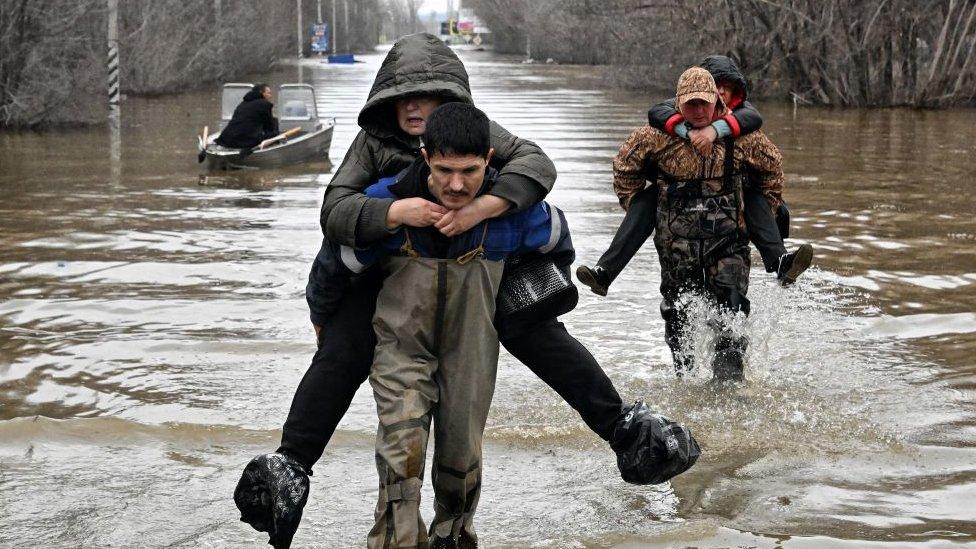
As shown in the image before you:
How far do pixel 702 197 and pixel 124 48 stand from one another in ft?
124

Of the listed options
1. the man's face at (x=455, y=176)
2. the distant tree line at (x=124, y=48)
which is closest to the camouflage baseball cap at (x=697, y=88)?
the man's face at (x=455, y=176)

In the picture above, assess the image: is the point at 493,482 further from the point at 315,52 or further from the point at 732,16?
the point at 315,52

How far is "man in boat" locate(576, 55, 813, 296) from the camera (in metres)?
6.98

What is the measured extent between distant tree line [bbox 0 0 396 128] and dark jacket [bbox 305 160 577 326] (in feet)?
80.4

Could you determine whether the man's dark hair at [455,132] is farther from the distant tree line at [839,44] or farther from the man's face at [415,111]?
the distant tree line at [839,44]

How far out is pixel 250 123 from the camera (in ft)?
67.9

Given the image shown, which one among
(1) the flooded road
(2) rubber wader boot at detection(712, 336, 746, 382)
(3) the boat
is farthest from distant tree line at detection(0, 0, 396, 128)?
(2) rubber wader boot at detection(712, 336, 746, 382)

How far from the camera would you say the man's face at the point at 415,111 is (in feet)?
15.3

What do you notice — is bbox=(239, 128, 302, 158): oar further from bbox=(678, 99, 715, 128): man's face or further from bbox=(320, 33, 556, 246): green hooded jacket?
bbox=(320, 33, 556, 246): green hooded jacket

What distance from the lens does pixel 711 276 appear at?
7266mm

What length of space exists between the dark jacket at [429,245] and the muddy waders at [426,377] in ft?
0.20

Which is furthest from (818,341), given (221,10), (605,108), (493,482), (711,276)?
(221,10)

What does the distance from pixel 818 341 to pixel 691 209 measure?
2.03 metres

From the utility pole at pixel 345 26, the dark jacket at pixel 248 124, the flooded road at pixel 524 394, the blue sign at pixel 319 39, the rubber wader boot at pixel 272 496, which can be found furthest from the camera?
the utility pole at pixel 345 26
